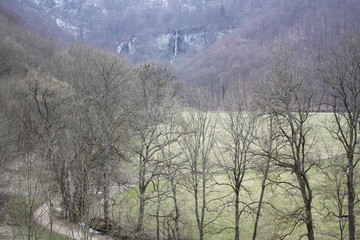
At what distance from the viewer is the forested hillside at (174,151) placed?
62.5 ft

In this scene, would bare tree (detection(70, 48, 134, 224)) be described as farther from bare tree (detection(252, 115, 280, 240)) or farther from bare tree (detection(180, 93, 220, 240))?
bare tree (detection(252, 115, 280, 240))

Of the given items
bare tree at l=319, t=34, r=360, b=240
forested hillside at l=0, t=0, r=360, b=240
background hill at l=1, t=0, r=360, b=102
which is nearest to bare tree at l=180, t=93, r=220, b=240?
forested hillside at l=0, t=0, r=360, b=240

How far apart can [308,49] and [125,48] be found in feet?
355

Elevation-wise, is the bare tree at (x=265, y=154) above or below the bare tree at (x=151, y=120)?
below

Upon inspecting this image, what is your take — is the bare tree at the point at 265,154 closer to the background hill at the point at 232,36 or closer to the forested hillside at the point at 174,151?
the forested hillside at the point at 174,151

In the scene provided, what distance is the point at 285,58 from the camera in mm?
20438

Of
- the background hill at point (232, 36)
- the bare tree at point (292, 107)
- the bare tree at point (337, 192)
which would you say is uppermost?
the background hill at point (232, 36)

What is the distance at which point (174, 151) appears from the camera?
138 feet

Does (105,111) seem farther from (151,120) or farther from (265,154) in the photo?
(265,154)

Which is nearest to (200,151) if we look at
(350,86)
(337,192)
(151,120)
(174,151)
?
(151,120)

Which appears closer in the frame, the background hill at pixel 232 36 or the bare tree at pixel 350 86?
the bare tree at pixel 350 86

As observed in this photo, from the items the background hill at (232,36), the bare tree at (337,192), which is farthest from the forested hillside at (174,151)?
the background hill at (232,36)

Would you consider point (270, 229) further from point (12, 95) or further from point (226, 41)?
point (226, 41)

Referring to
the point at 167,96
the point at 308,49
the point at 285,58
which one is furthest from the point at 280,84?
the point at 308,49
